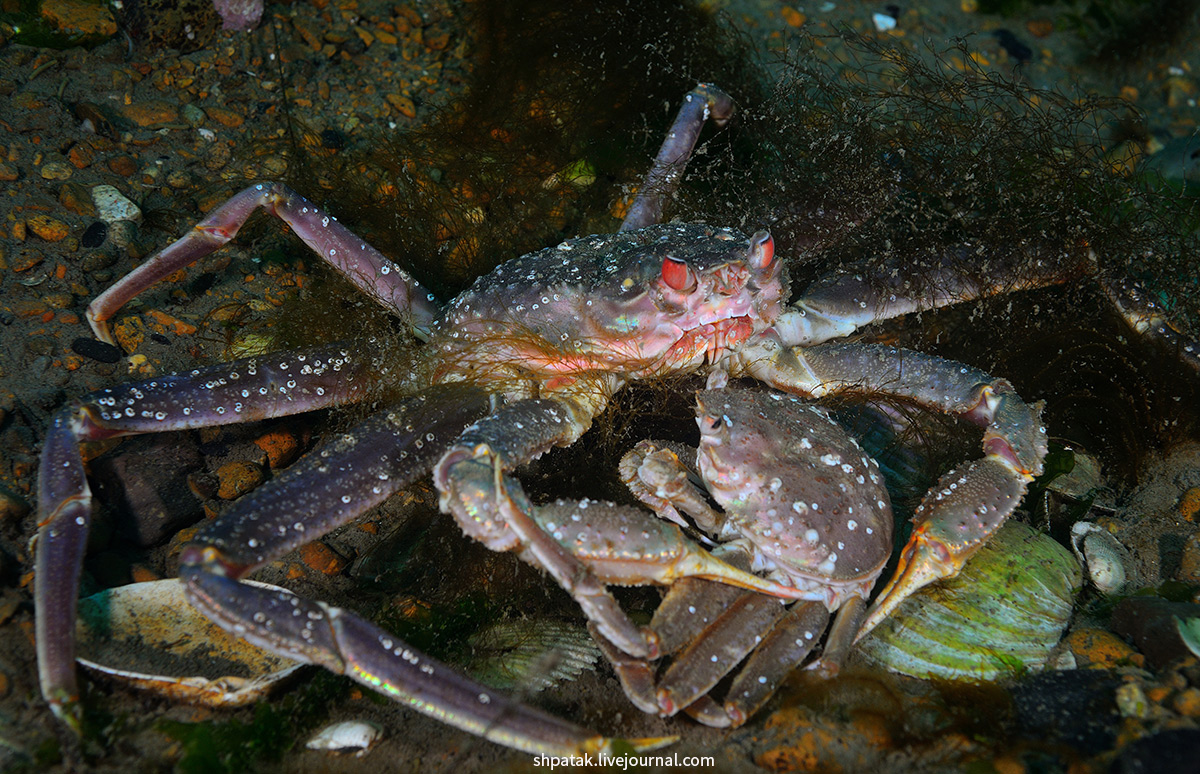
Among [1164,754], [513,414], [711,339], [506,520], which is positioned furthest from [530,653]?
[1164,754]

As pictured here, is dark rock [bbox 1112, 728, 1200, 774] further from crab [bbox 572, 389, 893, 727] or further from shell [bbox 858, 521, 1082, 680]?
crab [bbox 572, 389, 893, 727]

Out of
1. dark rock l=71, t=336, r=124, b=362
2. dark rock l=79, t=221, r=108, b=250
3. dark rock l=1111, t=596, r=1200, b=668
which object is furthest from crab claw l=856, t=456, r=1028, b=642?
dark rock l=79, t=221, r=108, b=250

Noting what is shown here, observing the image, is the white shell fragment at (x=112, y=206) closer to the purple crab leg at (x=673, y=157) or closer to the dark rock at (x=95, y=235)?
the dark rock at (x=95, y=235)

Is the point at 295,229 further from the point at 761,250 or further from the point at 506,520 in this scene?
the point at 761,250

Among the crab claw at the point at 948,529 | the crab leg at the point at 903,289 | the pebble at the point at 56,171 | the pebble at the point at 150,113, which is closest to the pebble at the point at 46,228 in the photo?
the pebble at the point at 56,171

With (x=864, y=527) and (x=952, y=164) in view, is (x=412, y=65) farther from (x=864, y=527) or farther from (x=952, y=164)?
(x=864, y=527)

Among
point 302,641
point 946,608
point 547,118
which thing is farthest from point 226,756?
point 547,118
